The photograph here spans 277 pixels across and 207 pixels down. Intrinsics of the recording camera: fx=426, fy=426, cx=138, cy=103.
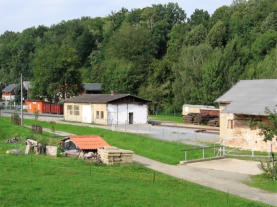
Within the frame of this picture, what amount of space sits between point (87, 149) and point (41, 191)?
1461 centimetres

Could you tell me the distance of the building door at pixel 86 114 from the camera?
61938 millimetres

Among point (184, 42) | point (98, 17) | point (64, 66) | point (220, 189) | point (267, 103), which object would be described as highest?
point (98, 17)

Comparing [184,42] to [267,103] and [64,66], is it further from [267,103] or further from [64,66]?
[267,103]

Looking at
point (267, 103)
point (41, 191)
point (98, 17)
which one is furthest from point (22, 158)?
point (98, 17)

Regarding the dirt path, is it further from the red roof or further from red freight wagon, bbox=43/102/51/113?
red freight wagon, bbox=43/102/51/113

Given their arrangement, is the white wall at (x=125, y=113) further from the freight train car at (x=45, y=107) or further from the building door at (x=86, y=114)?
the freight train car at (x=45, y=107)

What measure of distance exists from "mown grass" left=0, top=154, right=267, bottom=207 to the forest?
4923 cm

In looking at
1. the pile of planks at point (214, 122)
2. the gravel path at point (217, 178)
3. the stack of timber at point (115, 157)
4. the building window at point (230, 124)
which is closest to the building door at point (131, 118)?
the pile of planks at point (214, 122)

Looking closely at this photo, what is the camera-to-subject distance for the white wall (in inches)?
2299

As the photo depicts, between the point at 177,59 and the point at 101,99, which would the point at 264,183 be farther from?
the point at 177,59

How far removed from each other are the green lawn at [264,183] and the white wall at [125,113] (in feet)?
110

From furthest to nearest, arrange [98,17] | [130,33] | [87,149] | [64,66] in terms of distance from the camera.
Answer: [98,17] < [130,33] < [64,66] < [87,149]

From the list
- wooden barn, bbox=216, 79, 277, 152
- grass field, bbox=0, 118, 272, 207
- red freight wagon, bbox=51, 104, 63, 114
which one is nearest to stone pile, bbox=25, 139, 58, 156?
grass field, bbox=0, 118, 272, 207

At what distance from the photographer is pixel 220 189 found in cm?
2291
